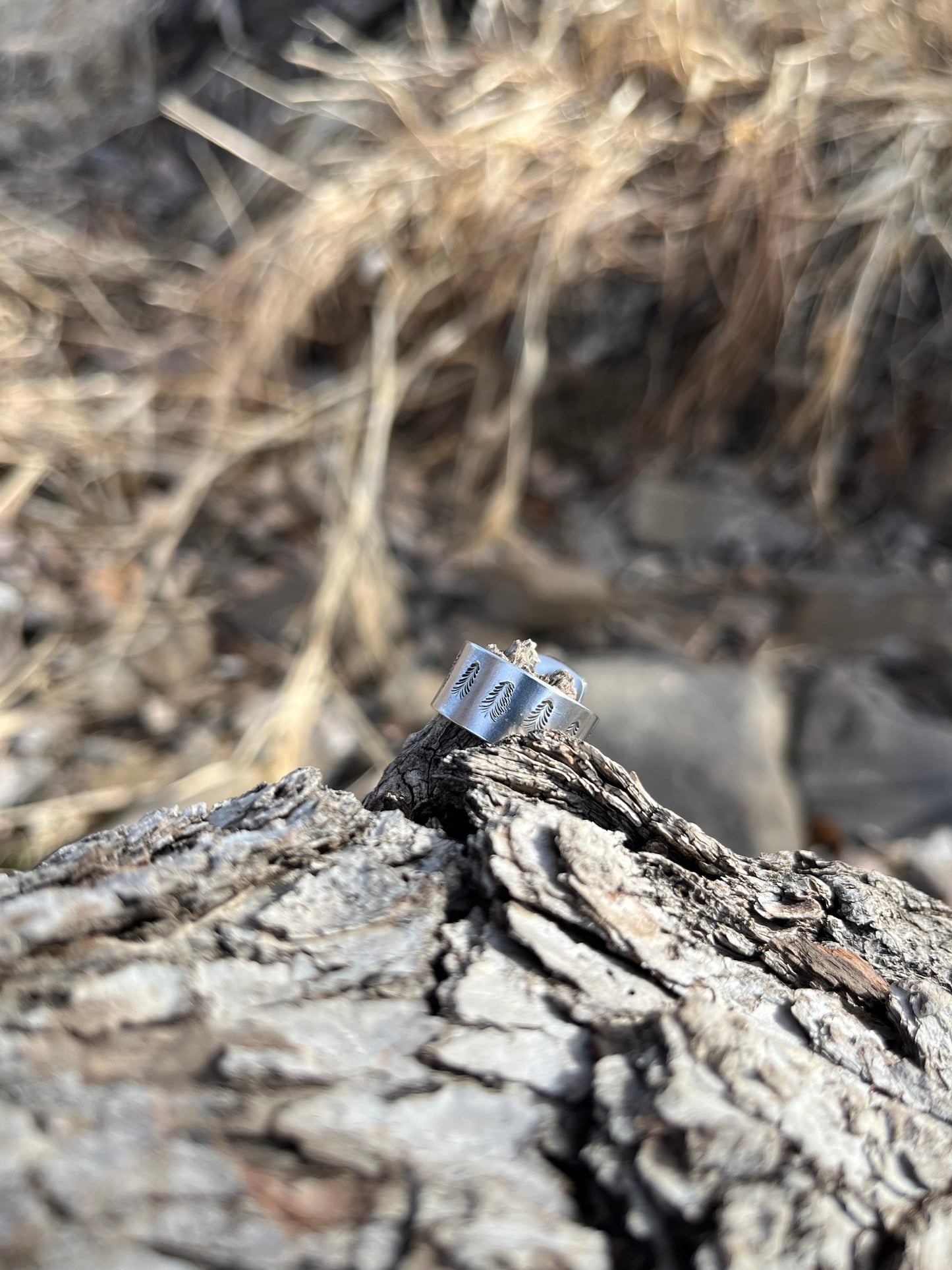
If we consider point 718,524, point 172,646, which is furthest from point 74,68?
point 718,524

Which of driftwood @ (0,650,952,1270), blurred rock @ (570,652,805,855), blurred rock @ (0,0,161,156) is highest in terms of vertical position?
blurred rock @ (0,0,161,156)

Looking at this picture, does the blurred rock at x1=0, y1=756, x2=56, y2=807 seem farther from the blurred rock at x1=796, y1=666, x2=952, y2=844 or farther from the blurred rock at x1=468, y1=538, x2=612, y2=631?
the blurred rock at x1=796, y1=666, x2=952, y2=844

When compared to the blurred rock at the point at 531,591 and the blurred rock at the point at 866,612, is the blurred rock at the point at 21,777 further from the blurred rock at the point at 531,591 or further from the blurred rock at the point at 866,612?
the blurred rock at the point at 866,612

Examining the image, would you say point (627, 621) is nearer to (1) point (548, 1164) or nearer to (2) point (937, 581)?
(2) point (937, 581)

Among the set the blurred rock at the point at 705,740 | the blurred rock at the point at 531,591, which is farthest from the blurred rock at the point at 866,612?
the blurred rock at the point at 531,591

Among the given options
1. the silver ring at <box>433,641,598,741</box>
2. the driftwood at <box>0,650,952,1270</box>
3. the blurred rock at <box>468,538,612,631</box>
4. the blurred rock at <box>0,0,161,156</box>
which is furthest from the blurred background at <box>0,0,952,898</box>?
the driftwood at <box>0,650,952,1270</box>

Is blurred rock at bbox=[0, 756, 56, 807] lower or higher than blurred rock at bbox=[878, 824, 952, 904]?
lower
